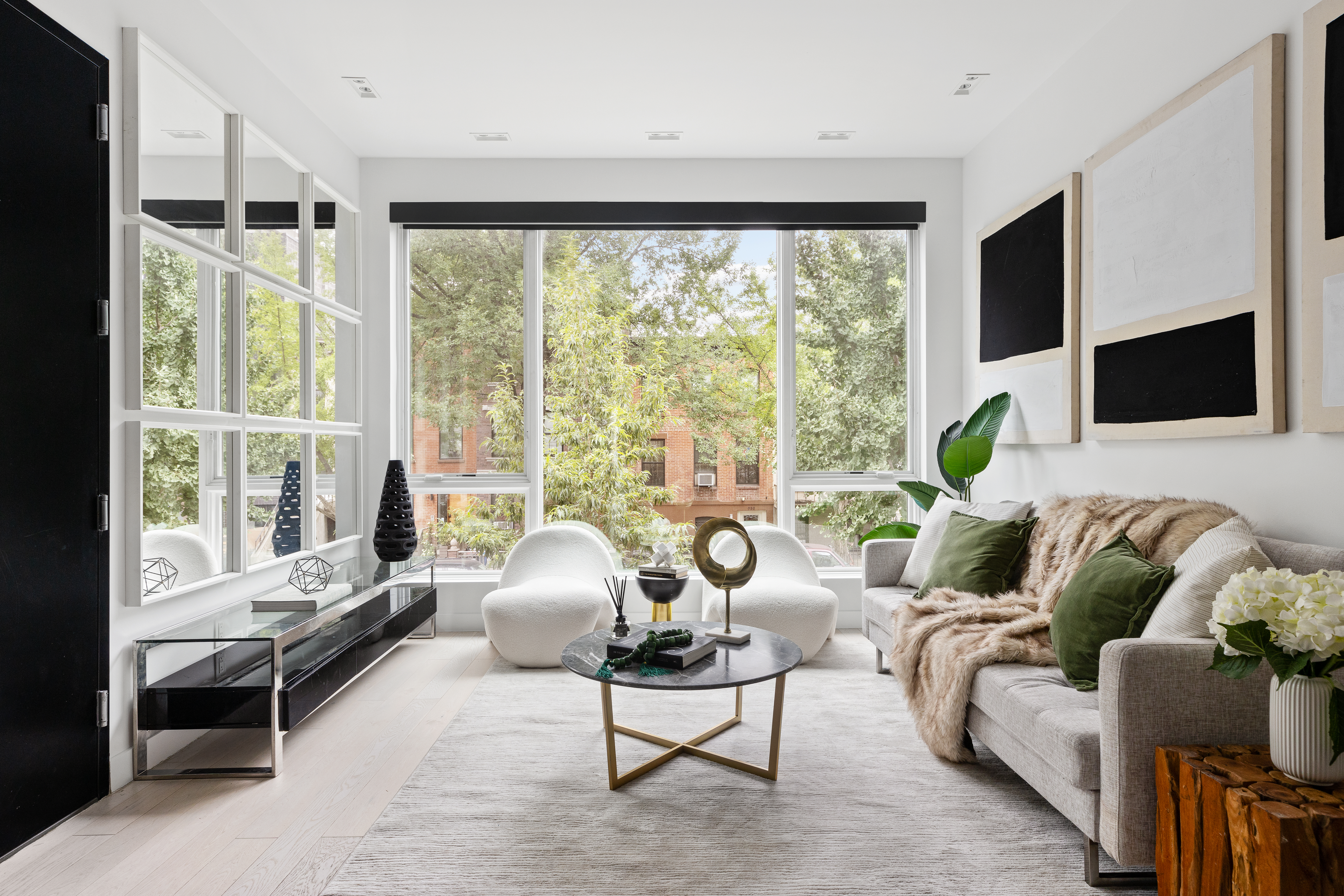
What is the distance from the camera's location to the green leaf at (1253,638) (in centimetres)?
161

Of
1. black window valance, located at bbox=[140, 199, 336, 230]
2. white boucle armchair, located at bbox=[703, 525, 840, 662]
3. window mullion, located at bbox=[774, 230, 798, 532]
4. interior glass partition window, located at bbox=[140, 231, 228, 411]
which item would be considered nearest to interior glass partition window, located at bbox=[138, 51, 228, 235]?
black window valance, located at bbox=[140, 199, 336, 230]

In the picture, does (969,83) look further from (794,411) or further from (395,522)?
(395,522)

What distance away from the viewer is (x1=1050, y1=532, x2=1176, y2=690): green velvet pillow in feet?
7.32

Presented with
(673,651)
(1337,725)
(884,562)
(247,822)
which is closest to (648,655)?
(673,651)

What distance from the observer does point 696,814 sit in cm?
234

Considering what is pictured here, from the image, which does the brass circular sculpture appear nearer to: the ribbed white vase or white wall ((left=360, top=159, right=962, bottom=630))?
the ribbed white vase

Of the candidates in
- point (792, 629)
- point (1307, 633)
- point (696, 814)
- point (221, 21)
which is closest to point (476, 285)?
point (221, 21)

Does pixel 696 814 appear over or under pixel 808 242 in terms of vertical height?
under

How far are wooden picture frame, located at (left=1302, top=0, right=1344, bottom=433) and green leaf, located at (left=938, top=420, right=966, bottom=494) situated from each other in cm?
201

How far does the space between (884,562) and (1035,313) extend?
143cm

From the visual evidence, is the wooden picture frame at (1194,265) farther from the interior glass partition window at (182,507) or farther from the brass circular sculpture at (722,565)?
the interior glass partition window at (182,507)

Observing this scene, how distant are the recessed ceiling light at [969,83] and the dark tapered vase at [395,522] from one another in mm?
3533

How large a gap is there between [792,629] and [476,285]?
2.86 m

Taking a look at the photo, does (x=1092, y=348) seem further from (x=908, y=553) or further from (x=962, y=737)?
(x=962, y=737)
